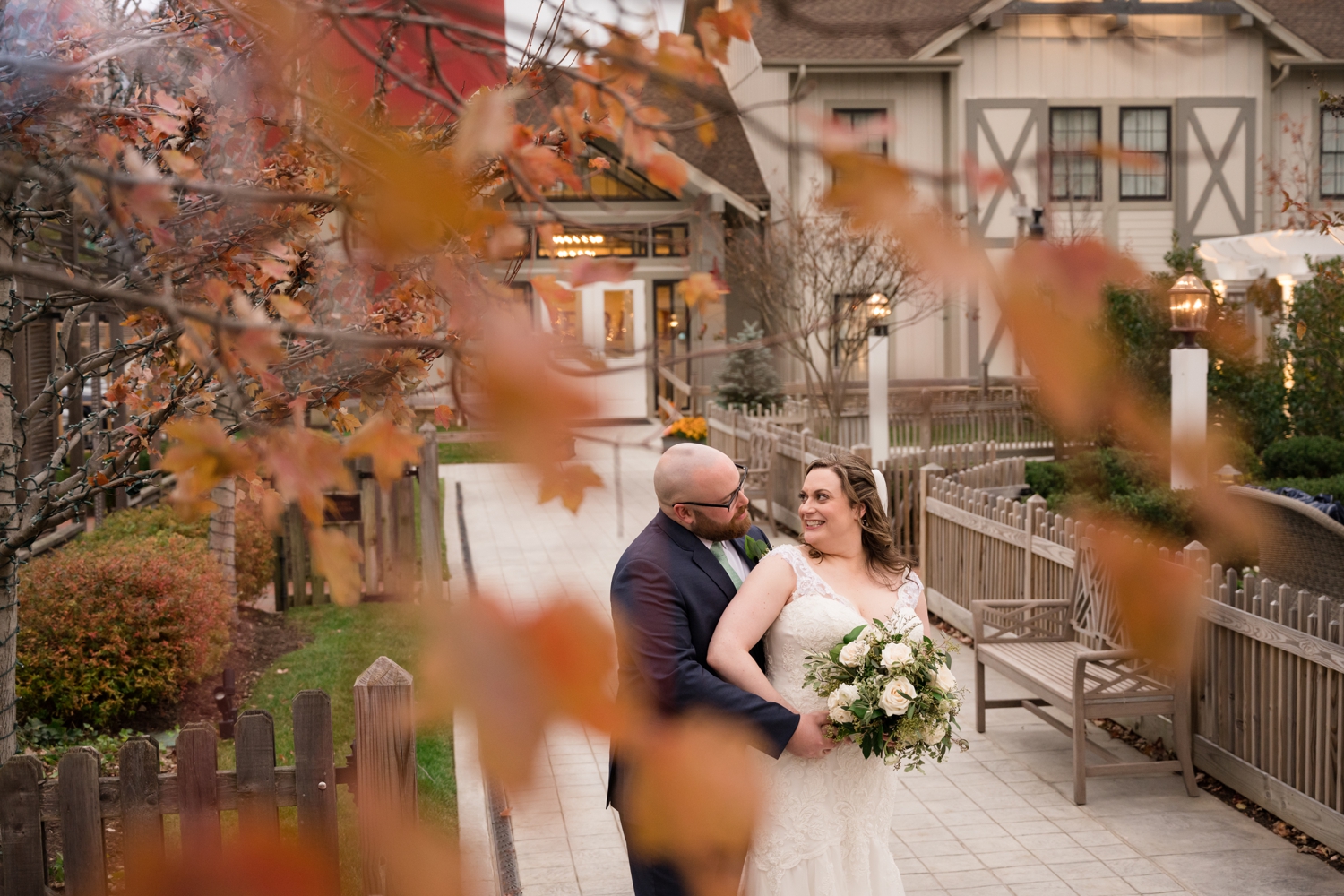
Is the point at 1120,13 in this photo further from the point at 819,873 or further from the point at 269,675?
the point at 269,675

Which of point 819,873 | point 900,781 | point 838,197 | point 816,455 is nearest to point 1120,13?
point 838,197

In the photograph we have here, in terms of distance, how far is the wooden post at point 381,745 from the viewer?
4301 millimetres

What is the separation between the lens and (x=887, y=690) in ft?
12.3

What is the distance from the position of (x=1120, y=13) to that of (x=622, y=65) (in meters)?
0.94

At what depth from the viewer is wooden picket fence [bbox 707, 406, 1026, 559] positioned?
40.3 ft

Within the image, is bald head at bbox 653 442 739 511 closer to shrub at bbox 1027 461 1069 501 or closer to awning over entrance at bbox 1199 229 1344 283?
shrub at bbox 1027 461 1069 501

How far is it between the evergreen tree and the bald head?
18.8m

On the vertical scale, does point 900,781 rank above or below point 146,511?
below

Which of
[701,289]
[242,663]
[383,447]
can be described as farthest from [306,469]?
[242,663]

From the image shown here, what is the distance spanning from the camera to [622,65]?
6.07 ft

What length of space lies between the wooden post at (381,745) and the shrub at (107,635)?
332 centimetres

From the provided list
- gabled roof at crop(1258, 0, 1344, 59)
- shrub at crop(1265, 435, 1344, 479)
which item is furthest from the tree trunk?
gabled roof at crop(1258, 0, 1344, 59)

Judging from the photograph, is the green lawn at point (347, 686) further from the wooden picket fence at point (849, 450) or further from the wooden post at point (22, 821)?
the wooden picket fence at point (849, 450)

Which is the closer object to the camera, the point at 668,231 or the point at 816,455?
the point at 816,455
